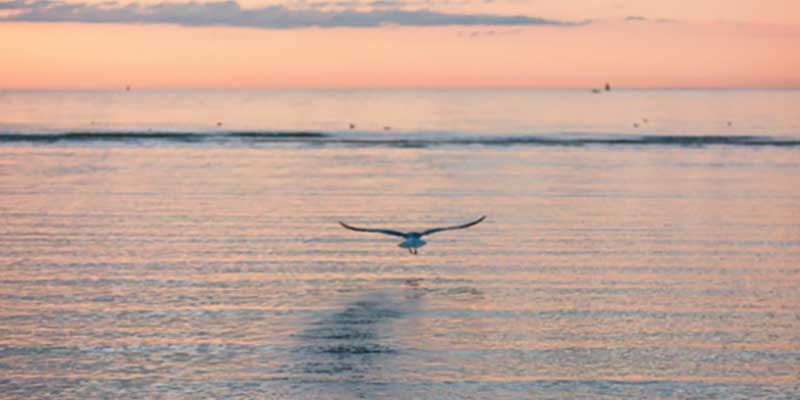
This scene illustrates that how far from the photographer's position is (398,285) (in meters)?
26.3

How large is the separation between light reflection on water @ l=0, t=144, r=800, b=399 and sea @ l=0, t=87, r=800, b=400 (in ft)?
0.26

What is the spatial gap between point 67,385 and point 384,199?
88.7 feet

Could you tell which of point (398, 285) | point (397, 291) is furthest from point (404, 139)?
point (397, 291)

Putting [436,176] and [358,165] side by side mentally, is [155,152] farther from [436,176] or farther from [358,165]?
[436,176]

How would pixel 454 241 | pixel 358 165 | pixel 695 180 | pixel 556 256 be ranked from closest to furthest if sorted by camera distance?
pixel 556 256, pixel 454 241, pixel 695 180, pixel 358 165

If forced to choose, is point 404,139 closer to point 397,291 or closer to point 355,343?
point 397,291

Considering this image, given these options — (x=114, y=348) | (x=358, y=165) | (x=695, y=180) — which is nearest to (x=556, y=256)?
(x=114, y=348)

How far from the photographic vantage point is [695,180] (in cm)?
5259

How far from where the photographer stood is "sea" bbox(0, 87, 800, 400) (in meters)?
18.5

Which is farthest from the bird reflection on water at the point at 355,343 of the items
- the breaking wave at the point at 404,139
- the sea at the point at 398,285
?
the breaking wave at the point at 404,139

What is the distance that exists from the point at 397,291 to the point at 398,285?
0.82m

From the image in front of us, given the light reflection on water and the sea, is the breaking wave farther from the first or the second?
the light reflection on water

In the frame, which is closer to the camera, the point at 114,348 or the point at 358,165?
the point at 114,348

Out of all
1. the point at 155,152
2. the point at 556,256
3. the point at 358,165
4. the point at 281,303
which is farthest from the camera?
the point at 155,152
